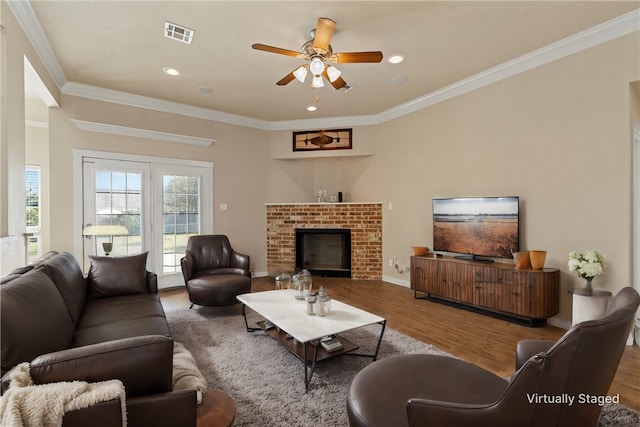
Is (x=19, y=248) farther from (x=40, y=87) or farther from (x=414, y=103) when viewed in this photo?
(x=414, y=103)

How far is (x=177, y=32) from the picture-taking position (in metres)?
2.96

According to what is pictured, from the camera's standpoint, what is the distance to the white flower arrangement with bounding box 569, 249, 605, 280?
2.82 m

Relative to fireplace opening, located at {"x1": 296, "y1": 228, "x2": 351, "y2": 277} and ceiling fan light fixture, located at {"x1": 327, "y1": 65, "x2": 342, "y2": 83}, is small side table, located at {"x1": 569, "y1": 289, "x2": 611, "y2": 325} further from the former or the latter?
fireplace opening, located at {"x1": 296, "y1": 228, "x2": 351, "y2": 277}

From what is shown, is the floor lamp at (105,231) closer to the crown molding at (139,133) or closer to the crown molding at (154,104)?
the crown molding at (139,133)

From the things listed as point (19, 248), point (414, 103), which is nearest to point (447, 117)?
point (414, 103)

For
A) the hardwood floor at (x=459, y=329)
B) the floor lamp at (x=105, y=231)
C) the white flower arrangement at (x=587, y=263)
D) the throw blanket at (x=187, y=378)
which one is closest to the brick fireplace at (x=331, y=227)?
the hardwood floor at (x=459, y=329)

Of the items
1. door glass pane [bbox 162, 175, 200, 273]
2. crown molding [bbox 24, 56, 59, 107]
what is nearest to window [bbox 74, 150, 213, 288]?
door glass pane [bbox 162, 175, 200, 273]

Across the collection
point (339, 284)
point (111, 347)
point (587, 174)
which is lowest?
point (339, 284)

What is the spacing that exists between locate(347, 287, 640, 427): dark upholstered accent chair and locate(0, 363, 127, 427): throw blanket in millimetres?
956

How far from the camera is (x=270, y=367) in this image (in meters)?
2.46

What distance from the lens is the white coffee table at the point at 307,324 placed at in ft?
7.29

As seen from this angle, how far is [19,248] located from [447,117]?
4988mm

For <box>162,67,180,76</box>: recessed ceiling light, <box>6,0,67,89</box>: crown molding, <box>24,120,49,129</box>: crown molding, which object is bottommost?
<box>24,120,49,129</box>: crown molding

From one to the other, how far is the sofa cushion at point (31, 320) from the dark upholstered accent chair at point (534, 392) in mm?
1447
